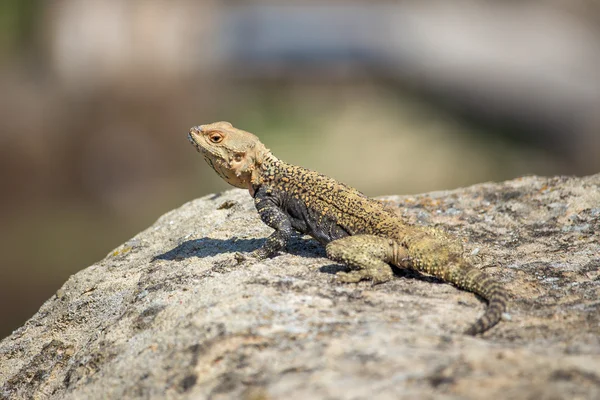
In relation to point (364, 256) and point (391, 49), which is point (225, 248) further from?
point (391, 49)

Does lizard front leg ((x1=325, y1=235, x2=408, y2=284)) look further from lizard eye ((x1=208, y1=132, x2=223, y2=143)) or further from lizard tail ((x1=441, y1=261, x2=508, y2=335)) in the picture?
lizard eye ((x1=208, y1=132, x2=223, y2=143))

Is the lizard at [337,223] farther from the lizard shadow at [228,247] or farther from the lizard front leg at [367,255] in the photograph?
the lizard shadow at [228,247]

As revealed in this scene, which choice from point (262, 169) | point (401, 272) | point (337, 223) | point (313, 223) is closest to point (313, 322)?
point (401, 272)

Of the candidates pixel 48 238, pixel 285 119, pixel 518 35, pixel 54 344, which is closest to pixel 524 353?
pixel 54 344

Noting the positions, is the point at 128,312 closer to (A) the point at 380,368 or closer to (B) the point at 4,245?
(A) the point at 380,368

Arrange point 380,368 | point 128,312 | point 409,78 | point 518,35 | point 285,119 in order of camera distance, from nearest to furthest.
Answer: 1. point 380,368
2. point 128,312
3. point 285,119
4. point 409,78
5. point 518,35

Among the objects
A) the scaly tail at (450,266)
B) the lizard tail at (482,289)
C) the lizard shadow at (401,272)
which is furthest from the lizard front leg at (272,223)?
the lizard tail at (482,289)
